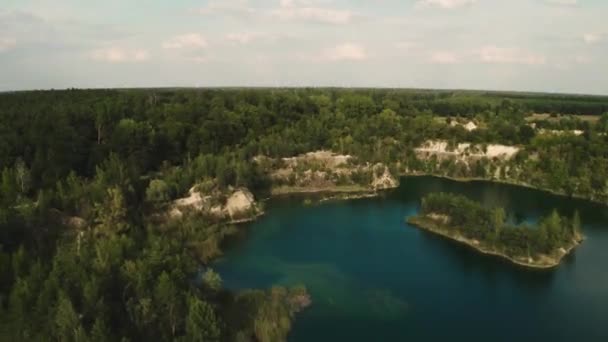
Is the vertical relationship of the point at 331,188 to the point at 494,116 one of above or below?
below

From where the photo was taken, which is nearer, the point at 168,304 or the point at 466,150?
the point at 168,304

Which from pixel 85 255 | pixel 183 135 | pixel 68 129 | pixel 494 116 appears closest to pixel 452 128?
pixel 494 116

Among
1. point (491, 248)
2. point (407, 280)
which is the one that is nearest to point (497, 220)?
point (491, 248)

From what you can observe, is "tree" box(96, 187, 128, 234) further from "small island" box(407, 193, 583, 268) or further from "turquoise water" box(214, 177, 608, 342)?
"small island" box(407, 193, 583, 268)

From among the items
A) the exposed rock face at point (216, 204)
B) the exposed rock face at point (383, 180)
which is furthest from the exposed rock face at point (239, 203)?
the exposed rock face at point (383, 180)

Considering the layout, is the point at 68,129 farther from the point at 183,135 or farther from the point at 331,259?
the point at 331,259

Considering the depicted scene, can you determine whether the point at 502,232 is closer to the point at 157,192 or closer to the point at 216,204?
the point at 216,204

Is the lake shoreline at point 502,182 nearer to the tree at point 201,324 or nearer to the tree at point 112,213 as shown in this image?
the tree at point 112,213
